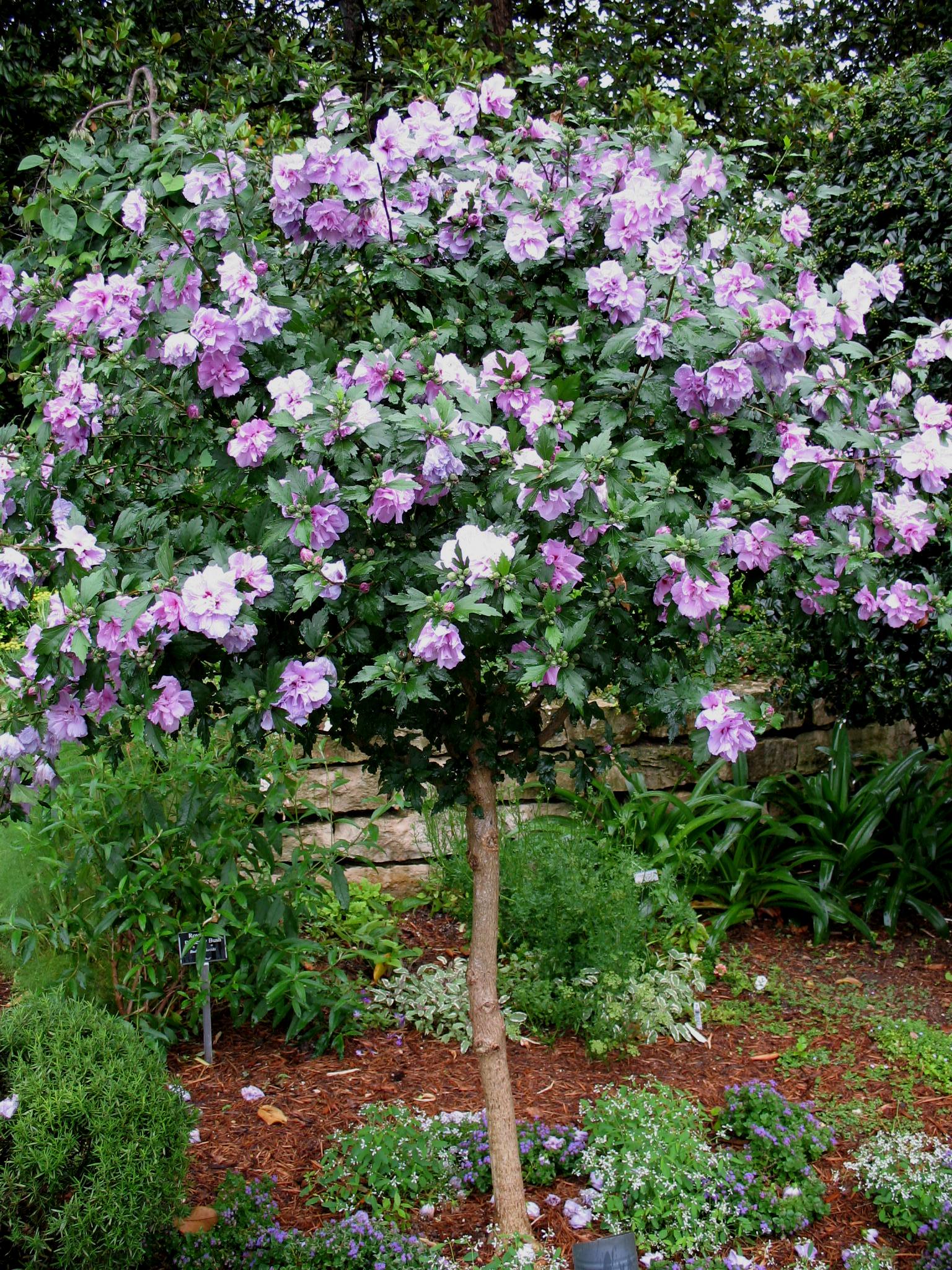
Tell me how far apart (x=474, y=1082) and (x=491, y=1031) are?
2.89ft

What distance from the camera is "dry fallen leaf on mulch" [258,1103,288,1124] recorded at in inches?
113

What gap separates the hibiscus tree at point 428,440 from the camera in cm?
166

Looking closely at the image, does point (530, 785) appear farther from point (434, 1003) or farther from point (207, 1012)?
point (207, 1012)

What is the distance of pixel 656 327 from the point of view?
1.78 m

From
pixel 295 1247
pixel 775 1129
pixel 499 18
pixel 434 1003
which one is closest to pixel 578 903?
pixel 434 1003

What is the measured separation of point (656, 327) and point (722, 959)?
2.85 meters

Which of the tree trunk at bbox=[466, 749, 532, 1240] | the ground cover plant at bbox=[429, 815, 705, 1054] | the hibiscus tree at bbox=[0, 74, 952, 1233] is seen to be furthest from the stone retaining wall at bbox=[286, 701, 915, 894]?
the hibiscus tree at bbox=[0, 74, 952, 1233]

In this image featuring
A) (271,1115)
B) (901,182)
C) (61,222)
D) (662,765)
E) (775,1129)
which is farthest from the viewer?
(662,765)

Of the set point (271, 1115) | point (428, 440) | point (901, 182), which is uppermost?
point (901, 182)

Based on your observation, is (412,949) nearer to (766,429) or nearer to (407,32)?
(766,429)

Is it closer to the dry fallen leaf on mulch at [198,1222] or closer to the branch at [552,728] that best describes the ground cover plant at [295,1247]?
the dry fallen leaf on mulch at [198,1222]

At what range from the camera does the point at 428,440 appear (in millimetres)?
1666

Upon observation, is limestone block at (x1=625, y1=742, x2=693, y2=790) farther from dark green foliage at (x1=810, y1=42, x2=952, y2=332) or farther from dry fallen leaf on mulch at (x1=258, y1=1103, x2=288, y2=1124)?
dry fallen leaf on mulch at (x1=258, y1=1103, x2=288, y2=1124)

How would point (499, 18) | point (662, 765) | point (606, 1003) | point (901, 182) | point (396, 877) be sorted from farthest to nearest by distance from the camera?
point (499, 18) → point (662, 765) → point (396, 877) → point (901, 182) → point (606, 1003)
